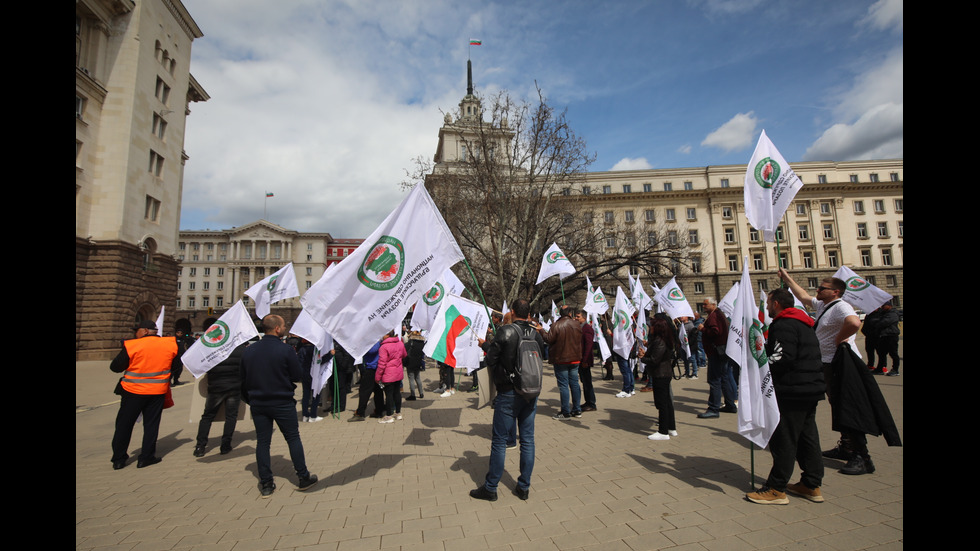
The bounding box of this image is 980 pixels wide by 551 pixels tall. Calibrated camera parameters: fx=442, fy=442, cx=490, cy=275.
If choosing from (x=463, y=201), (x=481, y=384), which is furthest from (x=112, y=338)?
(x=481, y=384)

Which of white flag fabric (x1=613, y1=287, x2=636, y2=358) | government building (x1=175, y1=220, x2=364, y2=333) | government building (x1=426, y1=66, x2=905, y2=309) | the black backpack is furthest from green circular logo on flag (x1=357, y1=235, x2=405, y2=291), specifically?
government building (x1=175, y1=220, x2=364, y2=333)

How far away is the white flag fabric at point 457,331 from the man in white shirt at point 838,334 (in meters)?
4.70

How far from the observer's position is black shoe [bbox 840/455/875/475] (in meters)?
4.84

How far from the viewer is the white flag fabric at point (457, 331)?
7.69 m

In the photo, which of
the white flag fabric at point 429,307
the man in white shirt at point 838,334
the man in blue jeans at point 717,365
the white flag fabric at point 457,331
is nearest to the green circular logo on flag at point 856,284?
the man in blue jeans at point 717,365

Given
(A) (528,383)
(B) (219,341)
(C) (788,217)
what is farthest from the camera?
(C) (788,217)

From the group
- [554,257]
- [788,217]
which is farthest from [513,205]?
[788,217]

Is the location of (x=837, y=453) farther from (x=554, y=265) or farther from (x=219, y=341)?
(x=219, y=341)

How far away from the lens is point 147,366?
607 cm

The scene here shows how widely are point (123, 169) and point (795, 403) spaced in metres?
33.6

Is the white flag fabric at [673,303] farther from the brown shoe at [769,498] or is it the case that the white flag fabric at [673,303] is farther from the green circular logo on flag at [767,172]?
the brown shoe at [769,498]

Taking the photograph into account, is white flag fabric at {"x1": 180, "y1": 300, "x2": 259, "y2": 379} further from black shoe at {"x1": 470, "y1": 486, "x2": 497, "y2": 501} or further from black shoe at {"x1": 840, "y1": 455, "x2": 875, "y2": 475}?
black shoe at {"x1": 840, "y1": 455, "x2": 875, "y2": 475}
